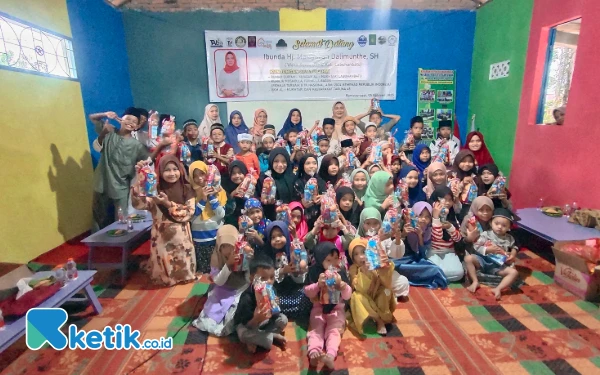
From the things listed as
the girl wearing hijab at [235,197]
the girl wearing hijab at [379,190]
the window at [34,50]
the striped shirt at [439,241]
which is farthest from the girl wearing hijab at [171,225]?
the striped shirt at [439,241]

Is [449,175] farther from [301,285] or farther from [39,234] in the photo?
[39,234]

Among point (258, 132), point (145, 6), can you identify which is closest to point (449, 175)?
point (258, 132)

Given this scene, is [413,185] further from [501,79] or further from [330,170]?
[501,79]

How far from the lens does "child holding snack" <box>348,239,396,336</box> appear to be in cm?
273

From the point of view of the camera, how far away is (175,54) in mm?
6211

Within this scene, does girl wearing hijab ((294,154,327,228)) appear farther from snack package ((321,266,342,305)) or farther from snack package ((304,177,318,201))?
snack package ((321,266,342,305))

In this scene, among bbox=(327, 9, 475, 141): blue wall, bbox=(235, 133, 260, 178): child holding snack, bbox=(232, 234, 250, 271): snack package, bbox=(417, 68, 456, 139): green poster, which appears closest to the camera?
bbox=(232, 234, 250, 271): snack package

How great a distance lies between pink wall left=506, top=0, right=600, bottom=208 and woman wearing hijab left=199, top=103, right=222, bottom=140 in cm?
471

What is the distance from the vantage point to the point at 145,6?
6027mm

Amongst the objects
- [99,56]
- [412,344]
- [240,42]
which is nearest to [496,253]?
[412,344]

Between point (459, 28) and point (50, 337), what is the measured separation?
7201 millimetres

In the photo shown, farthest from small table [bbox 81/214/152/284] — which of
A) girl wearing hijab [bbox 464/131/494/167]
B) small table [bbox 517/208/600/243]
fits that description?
small table [bbox 517/208/600/243]

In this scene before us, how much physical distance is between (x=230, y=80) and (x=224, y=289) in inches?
175

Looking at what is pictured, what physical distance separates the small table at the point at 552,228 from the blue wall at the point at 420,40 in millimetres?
3040
